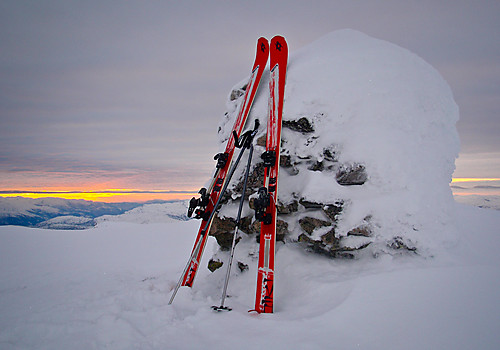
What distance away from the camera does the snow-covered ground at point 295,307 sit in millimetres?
2785

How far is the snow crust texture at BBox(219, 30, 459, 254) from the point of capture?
430cm

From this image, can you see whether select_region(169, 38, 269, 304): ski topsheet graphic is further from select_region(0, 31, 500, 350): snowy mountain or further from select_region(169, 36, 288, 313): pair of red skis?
select_region(0, 31, 500, 350): snowy mountain

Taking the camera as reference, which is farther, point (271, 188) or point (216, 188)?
point (216, 188)

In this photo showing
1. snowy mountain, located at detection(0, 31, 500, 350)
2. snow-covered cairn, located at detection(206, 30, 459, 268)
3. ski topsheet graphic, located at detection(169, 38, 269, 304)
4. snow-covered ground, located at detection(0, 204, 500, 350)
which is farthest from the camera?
ski topsheet graphic, located at detection(169, 38, 269, 304)

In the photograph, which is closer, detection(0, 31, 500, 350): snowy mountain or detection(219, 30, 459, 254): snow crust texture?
detection(0, 31, 500, 350): snowy mountain

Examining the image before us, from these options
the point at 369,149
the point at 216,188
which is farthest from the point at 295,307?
the point at 369,149

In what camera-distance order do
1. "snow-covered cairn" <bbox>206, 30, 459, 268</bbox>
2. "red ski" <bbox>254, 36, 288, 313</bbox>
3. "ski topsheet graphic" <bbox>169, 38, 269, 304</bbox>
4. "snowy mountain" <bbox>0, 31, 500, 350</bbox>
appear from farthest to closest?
"ski topsheet graphic" <bbox>169, 38, 269, 304</bbox> → "snow-covered cairn" <bbox>206, 30, 459, 268</bbox> → "red ski" <bbox>254, 36, 288, 313</bbox> → "snowy mountain" <bbox>0, 31, 500, 350</bbox>

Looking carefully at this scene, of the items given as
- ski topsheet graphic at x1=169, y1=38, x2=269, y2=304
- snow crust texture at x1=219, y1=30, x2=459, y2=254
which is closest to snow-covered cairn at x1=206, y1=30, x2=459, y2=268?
snow crust texture at x1=219, y1=30, x2=459, y2=254

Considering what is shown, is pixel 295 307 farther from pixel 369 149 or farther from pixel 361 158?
pixel 369 149

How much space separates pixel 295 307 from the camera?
3635 mm

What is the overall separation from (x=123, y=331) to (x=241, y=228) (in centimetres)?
259

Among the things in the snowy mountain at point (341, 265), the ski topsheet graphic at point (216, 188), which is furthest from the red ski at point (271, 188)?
the ski topsheet graphic at point (216, 188)

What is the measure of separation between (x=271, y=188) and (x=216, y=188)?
1.32 m

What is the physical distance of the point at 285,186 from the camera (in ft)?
16.3
